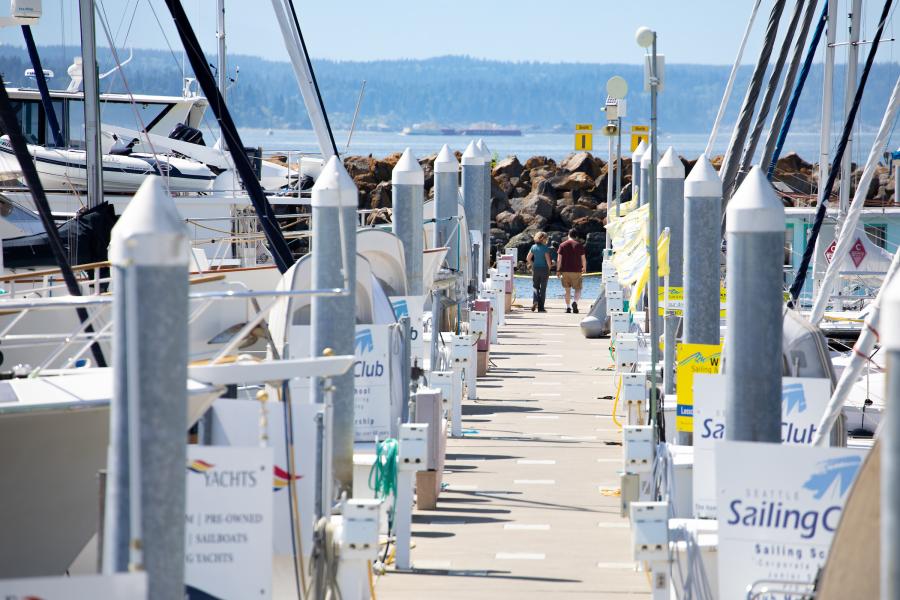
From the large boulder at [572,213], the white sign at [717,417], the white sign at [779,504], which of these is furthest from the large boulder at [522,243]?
the white sign at [779,504]

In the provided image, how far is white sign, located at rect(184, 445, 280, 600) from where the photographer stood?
563cm

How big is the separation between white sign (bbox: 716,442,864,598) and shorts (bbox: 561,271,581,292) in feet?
59.5

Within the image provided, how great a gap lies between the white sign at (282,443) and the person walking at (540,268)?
17204 millimetres

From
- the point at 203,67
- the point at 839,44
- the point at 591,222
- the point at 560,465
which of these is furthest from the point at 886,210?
the point at 591,222

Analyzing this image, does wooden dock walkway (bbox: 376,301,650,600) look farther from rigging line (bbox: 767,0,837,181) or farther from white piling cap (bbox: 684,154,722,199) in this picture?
rigging line (bbox: 767,0,837,181)

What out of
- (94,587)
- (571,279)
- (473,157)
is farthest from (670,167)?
(571,279)

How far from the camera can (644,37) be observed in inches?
427

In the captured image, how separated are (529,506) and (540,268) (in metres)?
14.2

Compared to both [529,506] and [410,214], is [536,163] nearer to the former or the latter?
[410,214]

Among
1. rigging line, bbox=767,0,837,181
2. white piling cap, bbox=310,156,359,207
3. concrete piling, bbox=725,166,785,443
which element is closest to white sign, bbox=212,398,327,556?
white piling cap, bbox=310,156,359,207

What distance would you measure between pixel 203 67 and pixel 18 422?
203 inches

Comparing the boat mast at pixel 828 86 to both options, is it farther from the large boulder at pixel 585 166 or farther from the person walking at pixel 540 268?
the large boulder at pixel 585 166

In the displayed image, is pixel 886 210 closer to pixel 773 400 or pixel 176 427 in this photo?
pixel 773 400

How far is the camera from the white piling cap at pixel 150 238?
4016mm
